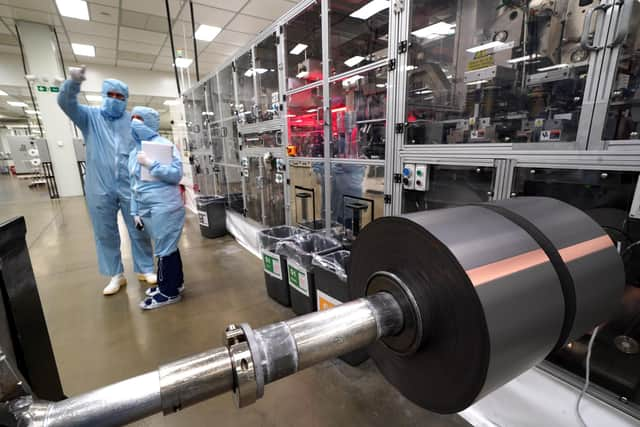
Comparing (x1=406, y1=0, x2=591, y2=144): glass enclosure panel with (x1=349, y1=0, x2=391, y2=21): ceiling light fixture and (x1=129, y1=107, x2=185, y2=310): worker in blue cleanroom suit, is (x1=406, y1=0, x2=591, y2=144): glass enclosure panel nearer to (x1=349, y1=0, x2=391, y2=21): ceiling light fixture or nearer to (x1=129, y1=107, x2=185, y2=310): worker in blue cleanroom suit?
(x1=349, y1=0, x2=391, y2=21): ceiling light fixture

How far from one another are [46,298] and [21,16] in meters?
5.94

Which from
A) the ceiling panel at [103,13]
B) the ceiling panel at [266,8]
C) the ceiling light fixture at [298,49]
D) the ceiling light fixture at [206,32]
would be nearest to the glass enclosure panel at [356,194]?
the ceiling light fixture at [298,49]

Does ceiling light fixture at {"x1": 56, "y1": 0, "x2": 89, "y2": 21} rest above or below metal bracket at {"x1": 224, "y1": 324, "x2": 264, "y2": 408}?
above

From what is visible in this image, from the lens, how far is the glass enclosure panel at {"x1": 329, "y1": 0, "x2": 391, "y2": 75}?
2.10m

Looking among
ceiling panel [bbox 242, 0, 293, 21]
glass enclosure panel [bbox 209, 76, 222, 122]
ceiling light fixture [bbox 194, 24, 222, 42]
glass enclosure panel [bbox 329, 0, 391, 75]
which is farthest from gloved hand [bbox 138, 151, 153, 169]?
ceiling light fixture [bbox 194, 24, 222, 42]

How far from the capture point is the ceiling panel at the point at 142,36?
535 centimetres

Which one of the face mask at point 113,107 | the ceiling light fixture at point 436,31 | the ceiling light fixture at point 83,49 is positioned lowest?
the face mask at point 113,107

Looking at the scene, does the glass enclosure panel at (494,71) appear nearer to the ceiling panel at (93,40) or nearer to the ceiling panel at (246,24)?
the ceiling panel at (246,24)

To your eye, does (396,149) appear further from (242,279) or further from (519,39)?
(242,279)

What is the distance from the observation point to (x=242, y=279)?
274 cm

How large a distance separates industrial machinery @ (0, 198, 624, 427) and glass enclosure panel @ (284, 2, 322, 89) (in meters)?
2.24

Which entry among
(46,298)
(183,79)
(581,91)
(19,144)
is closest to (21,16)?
(183,79)

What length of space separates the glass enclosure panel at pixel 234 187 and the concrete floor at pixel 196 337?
647 mm

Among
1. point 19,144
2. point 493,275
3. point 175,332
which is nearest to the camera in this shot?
point 493,275
